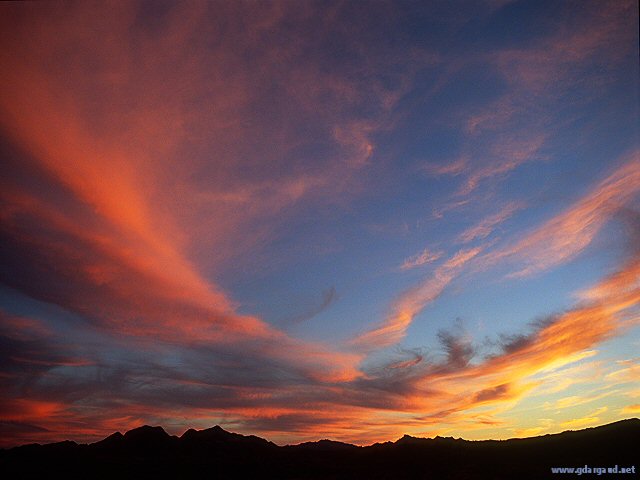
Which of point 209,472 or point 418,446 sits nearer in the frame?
point 209,472

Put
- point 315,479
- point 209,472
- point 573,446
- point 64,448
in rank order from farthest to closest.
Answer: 1. point 64,448
2. point 209,472
3. point 315,479
4. point 573,446

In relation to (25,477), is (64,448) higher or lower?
higher

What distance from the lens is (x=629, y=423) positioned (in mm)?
74812

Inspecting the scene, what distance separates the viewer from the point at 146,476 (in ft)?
289

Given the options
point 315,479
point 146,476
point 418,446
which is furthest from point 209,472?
point 418,446

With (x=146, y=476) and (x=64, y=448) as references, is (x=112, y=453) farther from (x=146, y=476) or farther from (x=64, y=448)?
(x=146, y=476)

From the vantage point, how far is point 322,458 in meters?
107

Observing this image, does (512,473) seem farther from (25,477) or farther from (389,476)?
(25,477)

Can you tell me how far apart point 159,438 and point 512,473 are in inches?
4286

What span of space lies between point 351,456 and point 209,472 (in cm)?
4005

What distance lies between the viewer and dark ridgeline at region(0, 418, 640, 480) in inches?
2749

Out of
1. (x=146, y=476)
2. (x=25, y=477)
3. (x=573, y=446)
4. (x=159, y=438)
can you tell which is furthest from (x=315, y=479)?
(x=159, y=438)

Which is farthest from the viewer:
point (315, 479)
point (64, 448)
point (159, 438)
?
point (159, 438)

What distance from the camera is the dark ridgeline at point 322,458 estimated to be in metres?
69.8
